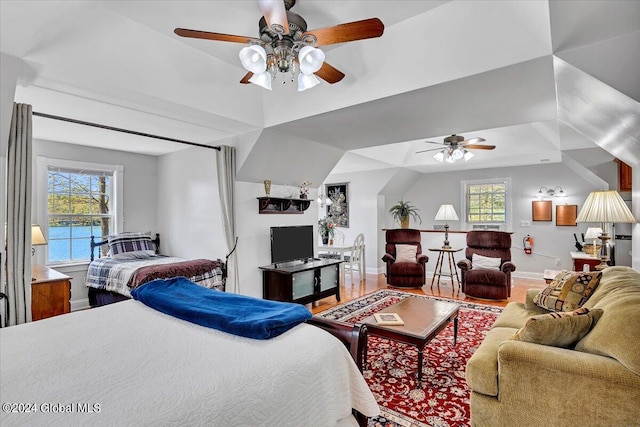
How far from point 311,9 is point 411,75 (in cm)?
91

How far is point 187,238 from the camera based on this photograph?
490 cm

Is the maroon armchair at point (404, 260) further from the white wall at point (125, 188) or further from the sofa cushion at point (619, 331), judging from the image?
the white wall at point (125, 188)

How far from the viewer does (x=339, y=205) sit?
26.0 ft

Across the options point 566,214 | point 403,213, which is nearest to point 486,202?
point 566,214

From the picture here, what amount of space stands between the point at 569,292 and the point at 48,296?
456cm

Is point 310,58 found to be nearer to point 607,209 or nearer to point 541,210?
point 607,209

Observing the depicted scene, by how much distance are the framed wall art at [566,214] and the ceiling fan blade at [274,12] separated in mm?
6757

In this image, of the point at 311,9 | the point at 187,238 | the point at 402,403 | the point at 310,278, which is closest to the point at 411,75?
the point at 311,9

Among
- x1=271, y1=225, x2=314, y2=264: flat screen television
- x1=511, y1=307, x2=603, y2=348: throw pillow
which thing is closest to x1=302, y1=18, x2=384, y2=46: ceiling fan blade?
x1=511, y1=307, x2=603, y2=348: throw pillow

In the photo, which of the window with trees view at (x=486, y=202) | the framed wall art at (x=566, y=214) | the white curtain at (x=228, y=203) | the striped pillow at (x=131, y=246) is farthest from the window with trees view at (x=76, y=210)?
the framed wall art at (x=566, y=214)

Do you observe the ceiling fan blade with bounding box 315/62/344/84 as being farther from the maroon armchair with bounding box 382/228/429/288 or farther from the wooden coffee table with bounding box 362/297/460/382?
the maroon armchair with bounding box 382/228/429/288

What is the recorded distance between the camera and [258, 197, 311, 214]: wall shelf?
4.47 metres

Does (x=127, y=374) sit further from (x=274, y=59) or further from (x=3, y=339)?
(x=274, y=59)

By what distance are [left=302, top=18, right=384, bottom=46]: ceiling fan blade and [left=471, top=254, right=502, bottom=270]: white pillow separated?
4517mm
